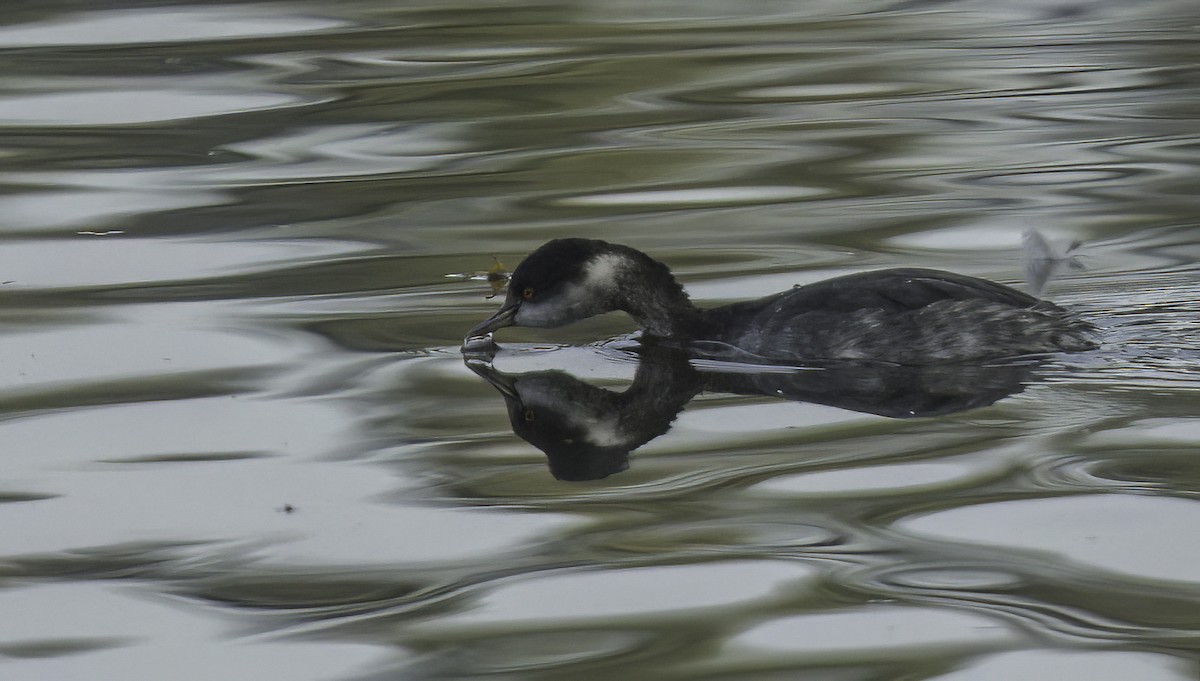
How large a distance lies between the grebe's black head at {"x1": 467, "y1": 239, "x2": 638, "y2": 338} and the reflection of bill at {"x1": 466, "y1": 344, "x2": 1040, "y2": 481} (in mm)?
284

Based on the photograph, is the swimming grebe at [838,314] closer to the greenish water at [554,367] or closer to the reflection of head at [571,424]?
the greenish water at [554,367]

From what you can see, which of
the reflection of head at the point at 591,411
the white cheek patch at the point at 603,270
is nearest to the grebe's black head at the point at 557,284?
the white cheek patch at the point at 603,270

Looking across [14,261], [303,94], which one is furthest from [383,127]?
[14,261]

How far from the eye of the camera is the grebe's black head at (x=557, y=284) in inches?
299

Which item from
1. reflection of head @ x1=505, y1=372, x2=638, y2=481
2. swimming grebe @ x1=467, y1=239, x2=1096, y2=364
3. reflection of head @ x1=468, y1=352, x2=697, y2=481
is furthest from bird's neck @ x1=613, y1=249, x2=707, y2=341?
reflection of head @ x1=505, y1=372, x2=638, y2=481

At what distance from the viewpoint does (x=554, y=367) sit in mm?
7402

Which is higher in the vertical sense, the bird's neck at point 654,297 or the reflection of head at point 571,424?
the bird's neck at point 654,297

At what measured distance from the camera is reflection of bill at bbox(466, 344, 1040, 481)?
20.2 ft

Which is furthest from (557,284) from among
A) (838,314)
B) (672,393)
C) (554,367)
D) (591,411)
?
(838,314)

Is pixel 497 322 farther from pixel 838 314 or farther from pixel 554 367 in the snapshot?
pixel 838 314

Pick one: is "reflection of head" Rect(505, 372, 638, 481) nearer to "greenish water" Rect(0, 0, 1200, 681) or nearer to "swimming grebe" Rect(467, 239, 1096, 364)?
"greenish water" Rect(0, 0, 1200, 681)

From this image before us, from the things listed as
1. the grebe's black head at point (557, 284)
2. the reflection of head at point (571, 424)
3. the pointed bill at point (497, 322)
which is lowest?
the reflection of head at point (571, 424)

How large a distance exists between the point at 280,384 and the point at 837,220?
376 cm

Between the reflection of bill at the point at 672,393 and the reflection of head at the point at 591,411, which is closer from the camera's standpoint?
the reflection of head at the point at 591,411
